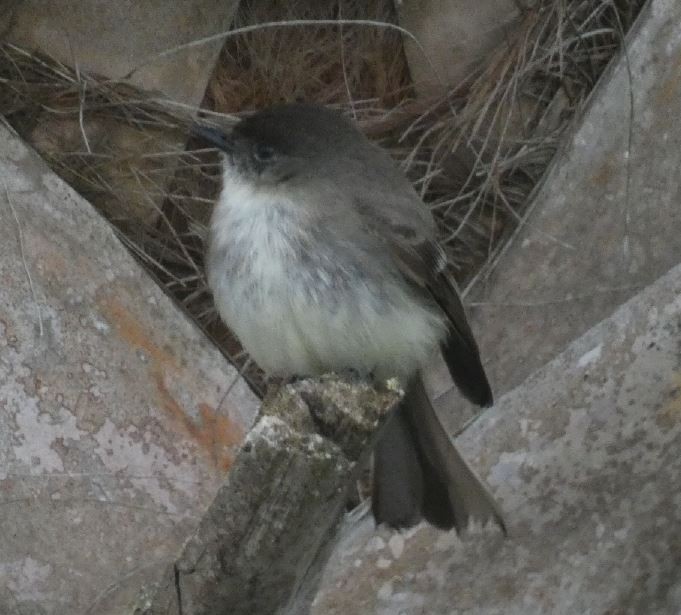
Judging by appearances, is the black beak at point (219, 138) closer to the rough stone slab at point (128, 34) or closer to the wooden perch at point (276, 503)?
the rough stone slab at point (128, 34)

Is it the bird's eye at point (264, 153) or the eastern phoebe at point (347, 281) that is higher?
the bird's eye at point (264, 153)

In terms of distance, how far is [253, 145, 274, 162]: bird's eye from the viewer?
3.21 metres

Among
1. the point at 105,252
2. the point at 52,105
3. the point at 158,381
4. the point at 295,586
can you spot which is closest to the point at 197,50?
the point at 52,105

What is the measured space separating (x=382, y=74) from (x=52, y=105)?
33.1 inches

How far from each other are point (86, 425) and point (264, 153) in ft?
2.17

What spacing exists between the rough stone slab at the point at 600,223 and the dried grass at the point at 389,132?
2.8 inches

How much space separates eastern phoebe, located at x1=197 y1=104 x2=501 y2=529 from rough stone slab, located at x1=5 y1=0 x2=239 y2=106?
→ 493 mm

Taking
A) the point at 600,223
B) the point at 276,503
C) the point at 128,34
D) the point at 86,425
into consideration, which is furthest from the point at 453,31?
the point at 276,503

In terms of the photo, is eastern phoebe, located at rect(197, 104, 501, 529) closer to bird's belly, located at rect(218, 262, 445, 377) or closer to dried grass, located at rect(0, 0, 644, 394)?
bird's belly, located at rect(218, 262, 445, 377)

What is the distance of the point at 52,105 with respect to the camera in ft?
11.8

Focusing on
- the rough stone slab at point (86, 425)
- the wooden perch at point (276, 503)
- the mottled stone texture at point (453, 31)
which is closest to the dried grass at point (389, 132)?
the mottled stone texture at point (453, 31)

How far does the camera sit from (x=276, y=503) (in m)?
2.09

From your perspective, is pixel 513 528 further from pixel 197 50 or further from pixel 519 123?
pixel 197 50

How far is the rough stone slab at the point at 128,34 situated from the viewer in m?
3.58
